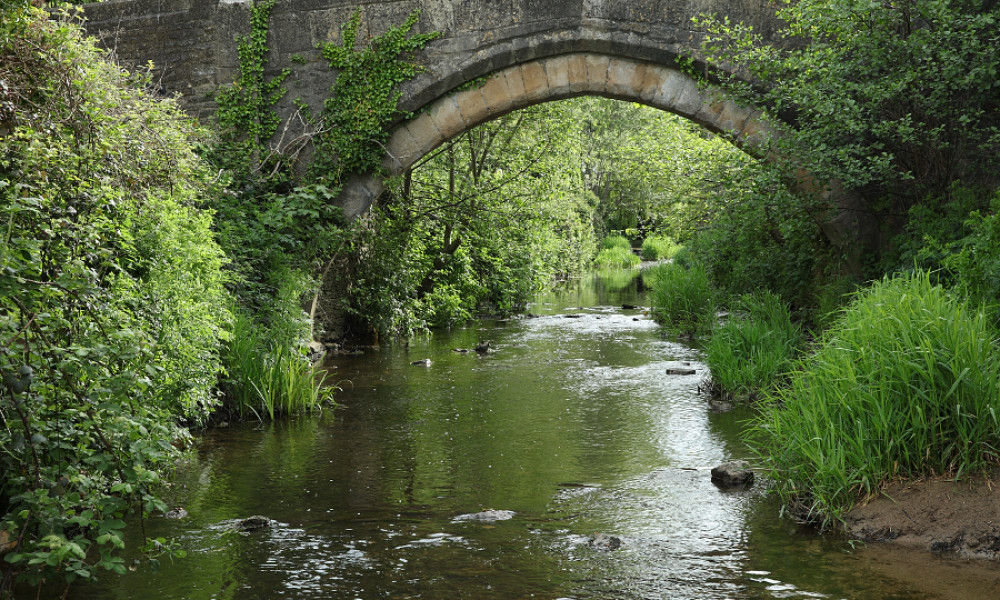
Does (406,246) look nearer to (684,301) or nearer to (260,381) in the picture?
(684,301)

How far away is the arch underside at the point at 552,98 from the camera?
8.98 meters

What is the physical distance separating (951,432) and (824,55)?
3679 mm

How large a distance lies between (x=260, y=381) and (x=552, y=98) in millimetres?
4426

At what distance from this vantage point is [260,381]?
6.93 meters

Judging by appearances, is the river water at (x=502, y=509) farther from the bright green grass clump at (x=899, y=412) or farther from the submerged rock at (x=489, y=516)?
the bright green grass clump at (x=899, y=412)

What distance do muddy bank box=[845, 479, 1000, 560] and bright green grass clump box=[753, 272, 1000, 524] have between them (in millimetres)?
79

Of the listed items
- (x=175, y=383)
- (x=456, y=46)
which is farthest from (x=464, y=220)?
(x=175, y=383)

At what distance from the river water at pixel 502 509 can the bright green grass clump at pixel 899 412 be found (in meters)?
0.31

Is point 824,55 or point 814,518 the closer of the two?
point 814,518

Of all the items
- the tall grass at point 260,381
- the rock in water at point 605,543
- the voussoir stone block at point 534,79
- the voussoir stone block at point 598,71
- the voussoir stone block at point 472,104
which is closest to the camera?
the rock in water at point 605,543

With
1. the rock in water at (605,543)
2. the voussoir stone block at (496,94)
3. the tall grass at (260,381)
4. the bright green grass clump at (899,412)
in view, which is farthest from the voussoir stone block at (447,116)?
the rock in water at (605,543)

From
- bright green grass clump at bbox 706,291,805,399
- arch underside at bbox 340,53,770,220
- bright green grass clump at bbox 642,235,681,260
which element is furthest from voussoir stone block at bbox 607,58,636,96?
bright green grass clump at bbox 642,235,681,260

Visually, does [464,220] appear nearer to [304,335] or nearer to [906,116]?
[304,335]

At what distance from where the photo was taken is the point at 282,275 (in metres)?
8.38
